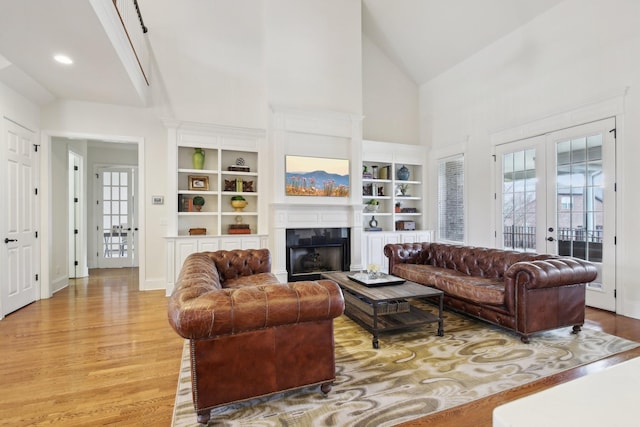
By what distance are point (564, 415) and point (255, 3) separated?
6.76 m

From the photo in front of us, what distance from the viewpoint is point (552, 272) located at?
300cm

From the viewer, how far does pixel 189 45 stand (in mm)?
5461

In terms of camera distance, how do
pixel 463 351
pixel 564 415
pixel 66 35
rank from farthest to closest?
1. pixel 66 35
2. pixel 463 351
3. pixel 564 415

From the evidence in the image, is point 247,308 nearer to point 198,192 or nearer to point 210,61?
point 198,192

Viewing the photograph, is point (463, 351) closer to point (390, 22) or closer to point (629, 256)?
point (629, 256)

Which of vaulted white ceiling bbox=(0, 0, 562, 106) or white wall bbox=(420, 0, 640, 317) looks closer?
vaulted white ceiling bbox=(0, 0, 562, 106)

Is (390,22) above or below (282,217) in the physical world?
above

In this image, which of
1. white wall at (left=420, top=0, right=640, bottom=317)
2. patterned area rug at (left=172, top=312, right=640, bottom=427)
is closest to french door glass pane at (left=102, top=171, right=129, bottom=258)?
patterned area rug at (left=172, top=312, right=640, bottom=427)

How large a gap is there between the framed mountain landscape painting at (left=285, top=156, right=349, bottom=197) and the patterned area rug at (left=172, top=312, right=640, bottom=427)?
268cm

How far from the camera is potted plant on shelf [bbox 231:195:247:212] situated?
559 cm

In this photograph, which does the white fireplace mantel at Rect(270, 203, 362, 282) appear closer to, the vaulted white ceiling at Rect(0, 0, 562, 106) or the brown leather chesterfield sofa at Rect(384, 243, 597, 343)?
the brown leather chesterfield sofa at Rect(384, 243, 597, 343)

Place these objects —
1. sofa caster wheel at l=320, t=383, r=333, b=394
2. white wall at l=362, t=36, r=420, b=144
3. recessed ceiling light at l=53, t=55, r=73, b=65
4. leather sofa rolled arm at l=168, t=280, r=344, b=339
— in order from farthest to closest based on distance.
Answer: white wall at l=362, t=36, r=420, b=144, recessed ceiling light at l=53, t=55, r=73, b=65, sofa caster wheel at l=320, t=383, r=333, b=394, leather sofa rolled arm at l=168, t=280, r=344, b=339

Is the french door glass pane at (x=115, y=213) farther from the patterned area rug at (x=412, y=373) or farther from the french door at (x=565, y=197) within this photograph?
the french door at (x=565, y=197)

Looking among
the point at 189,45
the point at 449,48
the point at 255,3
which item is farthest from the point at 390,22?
the point at 189,45
